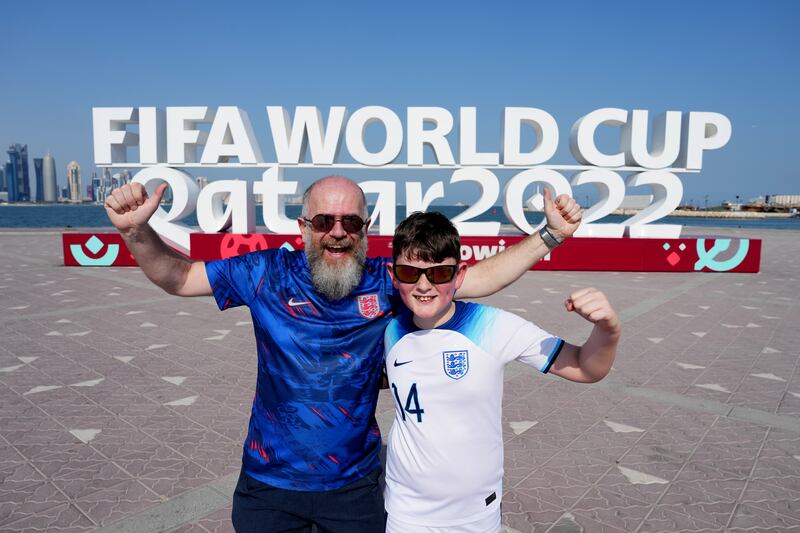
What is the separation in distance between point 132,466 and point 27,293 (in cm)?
867

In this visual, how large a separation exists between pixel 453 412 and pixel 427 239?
1.91 feet

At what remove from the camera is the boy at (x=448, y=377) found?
1.65 metres

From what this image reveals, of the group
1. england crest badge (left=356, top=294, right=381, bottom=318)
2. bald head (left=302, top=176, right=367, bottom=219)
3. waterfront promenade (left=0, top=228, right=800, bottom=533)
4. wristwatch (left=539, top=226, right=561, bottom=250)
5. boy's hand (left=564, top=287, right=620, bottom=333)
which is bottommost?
waterfront promenade (left=0, top=228, right=800, bottom=533)

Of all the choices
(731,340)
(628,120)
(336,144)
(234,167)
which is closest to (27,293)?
(234,167)

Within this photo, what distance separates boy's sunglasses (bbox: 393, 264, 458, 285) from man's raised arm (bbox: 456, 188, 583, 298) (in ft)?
1.17

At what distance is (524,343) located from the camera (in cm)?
173

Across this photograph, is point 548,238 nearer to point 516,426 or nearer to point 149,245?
point 149,245

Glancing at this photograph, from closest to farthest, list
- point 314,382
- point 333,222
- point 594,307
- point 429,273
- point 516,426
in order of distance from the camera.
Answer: point 594,307 < point 429,273 < point 314,382 < point 333,222 < point 516,426

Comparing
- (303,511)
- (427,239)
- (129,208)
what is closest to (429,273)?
(427,239)

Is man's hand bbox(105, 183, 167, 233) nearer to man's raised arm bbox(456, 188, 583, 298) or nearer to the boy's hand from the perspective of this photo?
man's raised arm bbox(456, 188, 583, 298)

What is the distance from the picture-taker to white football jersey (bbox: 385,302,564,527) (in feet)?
5.41

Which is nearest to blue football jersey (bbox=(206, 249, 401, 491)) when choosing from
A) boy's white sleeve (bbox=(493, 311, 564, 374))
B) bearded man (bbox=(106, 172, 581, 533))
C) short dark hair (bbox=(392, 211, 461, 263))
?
bearded man (bbox=(106, 172, 581, 533))

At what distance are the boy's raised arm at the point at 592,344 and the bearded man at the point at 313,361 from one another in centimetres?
62

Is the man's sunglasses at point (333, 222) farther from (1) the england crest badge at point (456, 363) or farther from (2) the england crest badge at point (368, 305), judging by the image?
(1) the england crest badge at point (456, 363)
